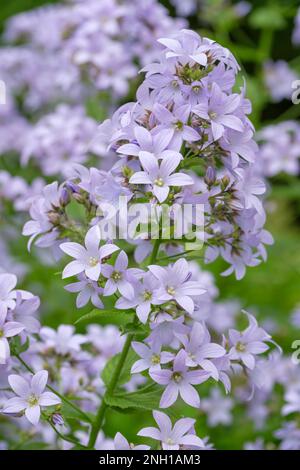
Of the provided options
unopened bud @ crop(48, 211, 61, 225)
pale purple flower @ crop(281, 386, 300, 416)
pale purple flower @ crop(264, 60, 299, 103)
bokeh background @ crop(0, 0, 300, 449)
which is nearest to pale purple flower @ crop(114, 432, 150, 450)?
unopened bud @ crop(48, 211, 61, 225)

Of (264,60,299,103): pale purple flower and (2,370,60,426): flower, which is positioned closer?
(2,370,60,426): flower

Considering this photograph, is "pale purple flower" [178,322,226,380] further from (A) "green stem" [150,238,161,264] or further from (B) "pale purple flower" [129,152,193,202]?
(B) "pale purple flower" [129,152,193,202]

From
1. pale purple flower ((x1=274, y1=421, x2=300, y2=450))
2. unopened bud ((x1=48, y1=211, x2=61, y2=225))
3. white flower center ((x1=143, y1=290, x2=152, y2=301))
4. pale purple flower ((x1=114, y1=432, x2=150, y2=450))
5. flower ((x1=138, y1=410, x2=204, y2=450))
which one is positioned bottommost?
pale purple flower ((x1=274, y1=421, x2=300, y2=450))

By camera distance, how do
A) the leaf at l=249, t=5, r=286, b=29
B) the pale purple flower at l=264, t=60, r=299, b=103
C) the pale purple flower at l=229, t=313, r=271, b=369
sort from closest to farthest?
1. the pale purple flower at l=229, t=313, r=271, b=369
2. the leaf at l=249, t=5, r=286, b=29
3. the pale purple flower at l=264, t=60, r=299, b=103

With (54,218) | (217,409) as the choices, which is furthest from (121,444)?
(217,409)

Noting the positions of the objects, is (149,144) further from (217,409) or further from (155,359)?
(217,409)

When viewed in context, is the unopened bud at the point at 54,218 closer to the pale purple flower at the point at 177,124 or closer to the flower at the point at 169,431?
the pale purple flower at the point at 177,124
